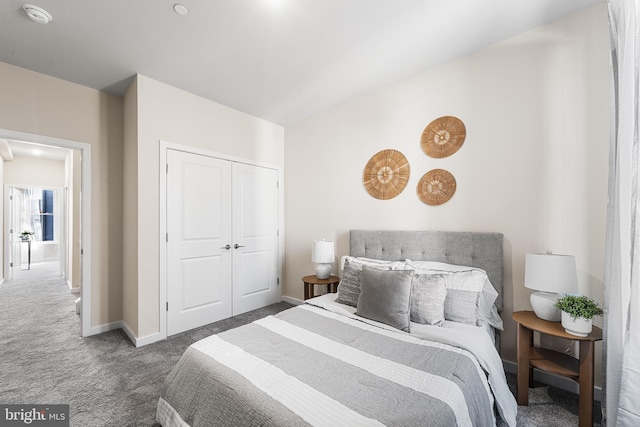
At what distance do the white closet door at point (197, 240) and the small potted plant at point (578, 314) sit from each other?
10.7 ft

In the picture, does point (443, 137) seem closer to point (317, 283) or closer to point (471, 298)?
point (471, 298)

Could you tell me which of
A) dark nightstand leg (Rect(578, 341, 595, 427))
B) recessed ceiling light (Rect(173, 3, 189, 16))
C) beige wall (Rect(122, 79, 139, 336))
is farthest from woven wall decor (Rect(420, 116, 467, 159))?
beige wall (Rect(122, 79, 139, 336))

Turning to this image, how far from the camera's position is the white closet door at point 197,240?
9.70 feet

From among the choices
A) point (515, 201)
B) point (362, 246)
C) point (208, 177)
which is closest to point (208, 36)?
point (208, 177)

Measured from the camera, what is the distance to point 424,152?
2.70m

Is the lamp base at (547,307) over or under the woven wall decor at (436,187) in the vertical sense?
under

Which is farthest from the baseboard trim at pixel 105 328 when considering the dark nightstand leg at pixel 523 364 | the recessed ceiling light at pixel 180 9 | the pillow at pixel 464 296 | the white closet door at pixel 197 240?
the dark nightstand leg at pixel 523 364

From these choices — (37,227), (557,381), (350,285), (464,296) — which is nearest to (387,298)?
(350,285)

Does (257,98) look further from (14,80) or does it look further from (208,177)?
(14,80)

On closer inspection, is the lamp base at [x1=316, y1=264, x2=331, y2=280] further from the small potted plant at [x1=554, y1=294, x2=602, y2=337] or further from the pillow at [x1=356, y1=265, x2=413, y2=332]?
the small potted plant at [x1=554, y1=294, x2=602, y2=337]

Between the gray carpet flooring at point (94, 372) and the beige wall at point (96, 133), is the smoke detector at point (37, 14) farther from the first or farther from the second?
the gray carpet flooring at point (94, 372)

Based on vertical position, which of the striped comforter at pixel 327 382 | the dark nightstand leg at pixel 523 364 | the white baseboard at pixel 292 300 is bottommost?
the white baseboard at pixel 292 300

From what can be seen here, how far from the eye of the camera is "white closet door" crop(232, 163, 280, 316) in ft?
11.7

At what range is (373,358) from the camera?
1.45 m
